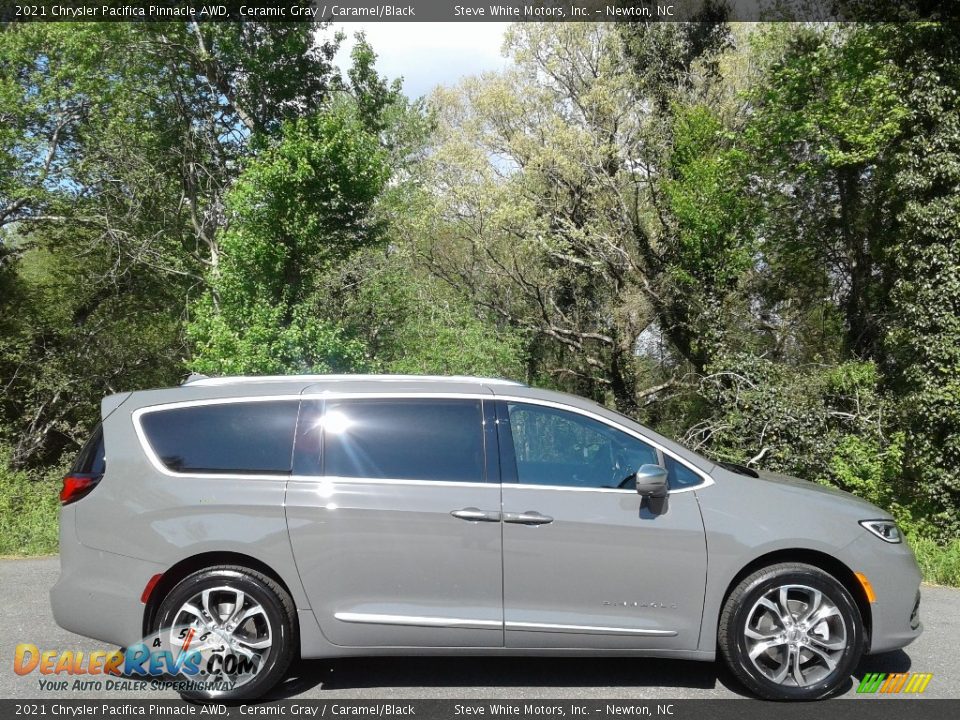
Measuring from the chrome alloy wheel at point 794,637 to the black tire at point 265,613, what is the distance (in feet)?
8.52

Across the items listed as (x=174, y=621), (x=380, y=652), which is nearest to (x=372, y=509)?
(x=380, y=652)

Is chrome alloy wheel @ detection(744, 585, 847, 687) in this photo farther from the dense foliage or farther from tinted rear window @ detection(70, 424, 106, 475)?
the dense foliage

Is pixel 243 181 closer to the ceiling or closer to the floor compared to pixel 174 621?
closer to the ceiling

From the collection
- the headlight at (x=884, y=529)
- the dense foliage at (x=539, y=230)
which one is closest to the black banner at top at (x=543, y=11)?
the dense foliage at (x=539, y=230)

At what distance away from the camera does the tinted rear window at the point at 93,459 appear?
15.7 ft

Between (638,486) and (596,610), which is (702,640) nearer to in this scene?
(596,610)

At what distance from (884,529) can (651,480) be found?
58.7 inches

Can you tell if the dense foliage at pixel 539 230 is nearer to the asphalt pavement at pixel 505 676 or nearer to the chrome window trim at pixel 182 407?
the asphalt pavement at pixel 505 676

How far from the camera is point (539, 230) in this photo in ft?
83.6

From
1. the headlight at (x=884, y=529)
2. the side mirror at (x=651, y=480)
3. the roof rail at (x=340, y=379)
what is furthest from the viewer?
the roof rail at (x=340, y=379)

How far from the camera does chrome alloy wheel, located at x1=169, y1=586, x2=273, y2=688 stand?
4.53 m

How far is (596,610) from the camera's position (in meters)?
4.54

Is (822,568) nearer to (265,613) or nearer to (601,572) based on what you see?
(601,572)

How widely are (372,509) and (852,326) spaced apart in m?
21.0
